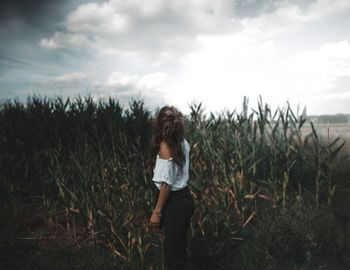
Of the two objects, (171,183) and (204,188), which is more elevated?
(171,183)

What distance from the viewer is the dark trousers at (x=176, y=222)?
293 centimetres

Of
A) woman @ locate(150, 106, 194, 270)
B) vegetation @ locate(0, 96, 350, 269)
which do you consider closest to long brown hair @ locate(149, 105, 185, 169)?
woman @ locate(150, 106, 194, 270)

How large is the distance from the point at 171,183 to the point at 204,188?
6.66ft

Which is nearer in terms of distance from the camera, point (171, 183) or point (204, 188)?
point (171, 183)

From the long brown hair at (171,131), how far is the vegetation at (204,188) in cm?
129

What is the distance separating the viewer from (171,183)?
2.85 m

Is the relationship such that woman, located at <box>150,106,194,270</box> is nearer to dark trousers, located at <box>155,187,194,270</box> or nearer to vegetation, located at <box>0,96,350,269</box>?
dark trousers, located at <box>155,187,194,270</box>

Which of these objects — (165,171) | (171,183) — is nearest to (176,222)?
(171,183)

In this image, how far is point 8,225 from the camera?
5.38 meters

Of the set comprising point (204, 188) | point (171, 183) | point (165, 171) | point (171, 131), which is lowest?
point (204, 188)

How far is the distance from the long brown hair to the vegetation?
1.29 meters

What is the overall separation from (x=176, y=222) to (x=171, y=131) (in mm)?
793

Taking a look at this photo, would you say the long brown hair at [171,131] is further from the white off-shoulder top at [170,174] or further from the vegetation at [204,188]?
the vegetation at [204,188]

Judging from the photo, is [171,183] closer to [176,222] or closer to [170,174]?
[170,174]
